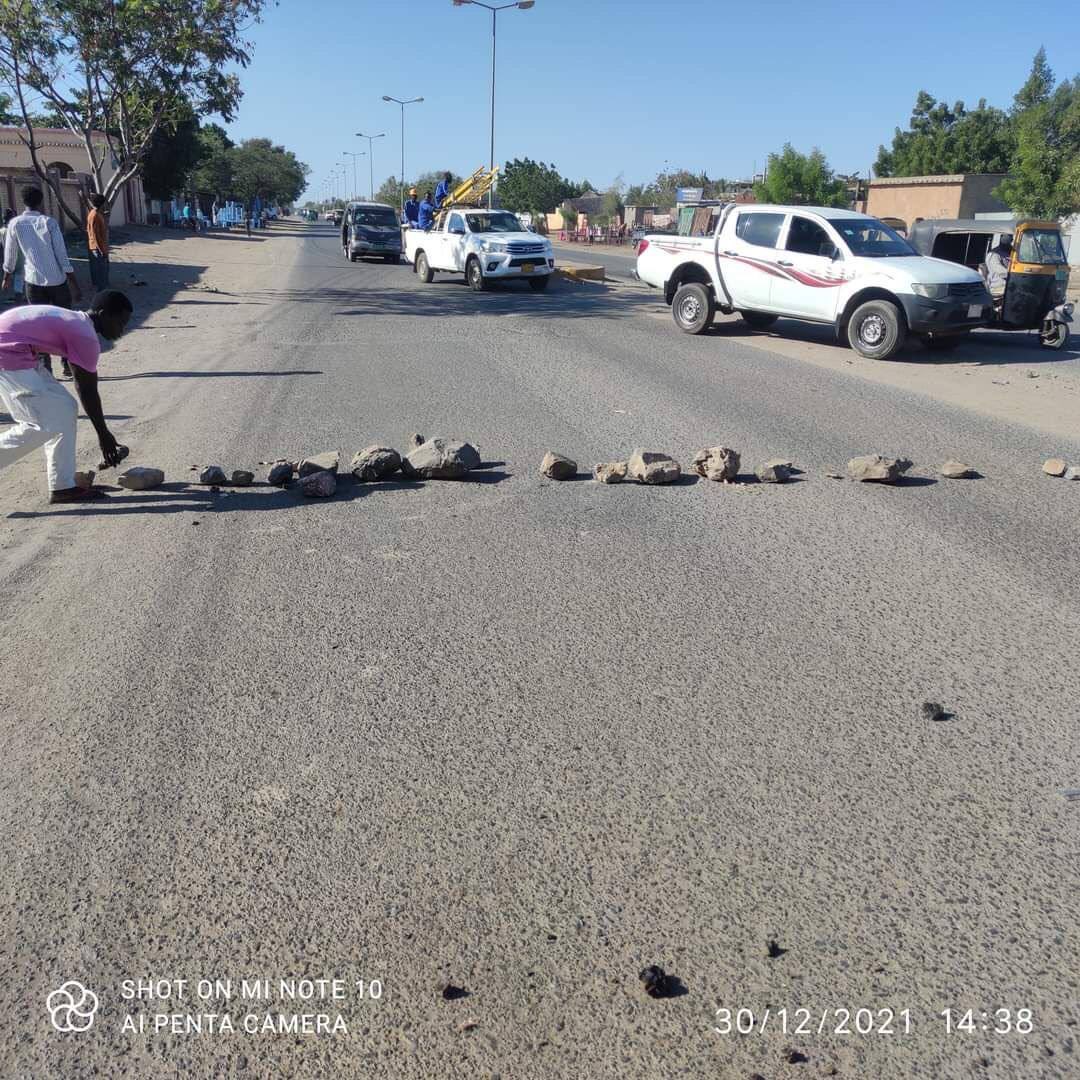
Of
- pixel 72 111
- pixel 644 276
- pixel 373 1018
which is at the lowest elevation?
pixel 373 1018

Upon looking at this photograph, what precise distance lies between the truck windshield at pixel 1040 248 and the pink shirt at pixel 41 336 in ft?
42.6

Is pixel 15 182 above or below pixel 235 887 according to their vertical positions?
above

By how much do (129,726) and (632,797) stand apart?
1.92 m

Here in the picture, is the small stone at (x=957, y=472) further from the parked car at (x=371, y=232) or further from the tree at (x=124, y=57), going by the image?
the parked car at (x=371, y=232)

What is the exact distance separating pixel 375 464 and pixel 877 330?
29.0 ft

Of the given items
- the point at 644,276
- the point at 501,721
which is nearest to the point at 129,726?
the point at 501,721

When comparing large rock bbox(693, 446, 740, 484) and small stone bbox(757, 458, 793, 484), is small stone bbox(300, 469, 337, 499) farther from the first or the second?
small stone bbox(757, 458, 793, 484)

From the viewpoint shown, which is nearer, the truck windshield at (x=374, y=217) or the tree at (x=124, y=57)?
the tree at (x=124, y=57)

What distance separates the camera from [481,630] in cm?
465

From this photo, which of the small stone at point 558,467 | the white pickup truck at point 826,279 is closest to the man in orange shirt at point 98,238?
the white pickup truck at point 826,279

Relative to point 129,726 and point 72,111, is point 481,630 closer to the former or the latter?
point 129,726

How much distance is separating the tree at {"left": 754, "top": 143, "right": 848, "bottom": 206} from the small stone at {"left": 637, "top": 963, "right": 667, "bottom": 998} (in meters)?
56.6

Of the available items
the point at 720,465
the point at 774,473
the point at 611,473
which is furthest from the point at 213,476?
the point at 774,473

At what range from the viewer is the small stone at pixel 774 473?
7.15 meters
